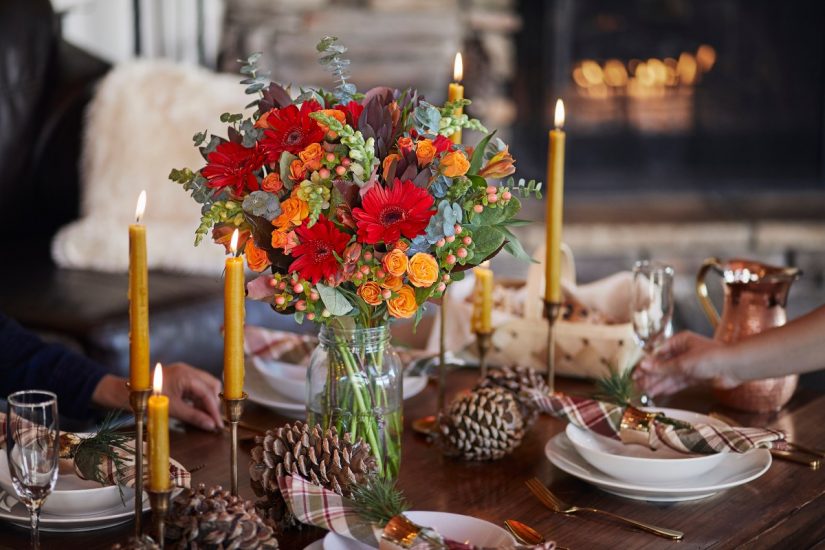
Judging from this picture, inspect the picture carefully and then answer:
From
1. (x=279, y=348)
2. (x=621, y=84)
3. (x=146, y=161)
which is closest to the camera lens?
(x=279, y=348)

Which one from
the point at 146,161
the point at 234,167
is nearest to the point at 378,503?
the point at 234,167

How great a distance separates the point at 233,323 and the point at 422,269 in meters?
0.20

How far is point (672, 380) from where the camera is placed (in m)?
1.63

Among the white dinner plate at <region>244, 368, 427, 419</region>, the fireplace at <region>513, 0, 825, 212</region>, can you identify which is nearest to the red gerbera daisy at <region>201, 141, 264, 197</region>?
the white dinner plate at <region>244, 368, 427, 419</region>

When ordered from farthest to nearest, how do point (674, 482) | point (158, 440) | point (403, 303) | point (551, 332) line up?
point (551, 332)
point (674, 482)
point (403, 303)
point (158, 440)

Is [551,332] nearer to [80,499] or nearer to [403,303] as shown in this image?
[403,303]

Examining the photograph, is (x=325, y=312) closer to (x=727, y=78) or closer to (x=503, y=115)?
(x=503, y=115)

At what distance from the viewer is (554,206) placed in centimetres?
152

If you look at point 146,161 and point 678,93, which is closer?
point 146,161

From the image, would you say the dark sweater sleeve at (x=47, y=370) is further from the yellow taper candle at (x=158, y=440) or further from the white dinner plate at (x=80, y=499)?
the yellow taper candle at (x=158, y=440)

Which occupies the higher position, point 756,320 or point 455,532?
point 756,320

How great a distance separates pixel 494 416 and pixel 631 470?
0.20m

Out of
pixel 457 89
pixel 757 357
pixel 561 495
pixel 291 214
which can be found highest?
pixel 457 89

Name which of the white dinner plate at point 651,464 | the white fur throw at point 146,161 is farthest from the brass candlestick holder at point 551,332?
the white fur throw at point 146,161
